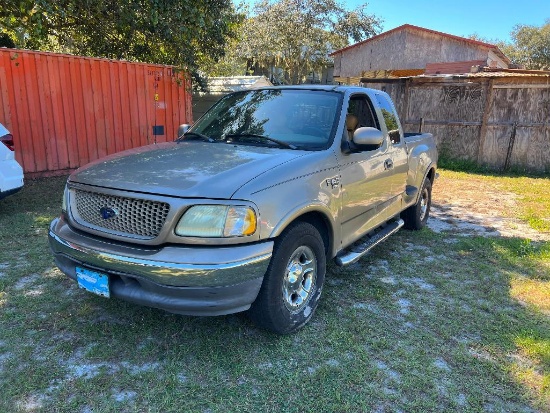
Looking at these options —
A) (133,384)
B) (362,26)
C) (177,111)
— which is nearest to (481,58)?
(362,26)

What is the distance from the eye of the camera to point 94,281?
2.76 metres

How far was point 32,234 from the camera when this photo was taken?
5.27 meters

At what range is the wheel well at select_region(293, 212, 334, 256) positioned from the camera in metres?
3.21

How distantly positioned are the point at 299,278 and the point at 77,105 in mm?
7707

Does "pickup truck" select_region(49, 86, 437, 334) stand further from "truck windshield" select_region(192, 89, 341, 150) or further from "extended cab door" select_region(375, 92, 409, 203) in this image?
"extended cab door" select_region(375, 92, 409, 203)

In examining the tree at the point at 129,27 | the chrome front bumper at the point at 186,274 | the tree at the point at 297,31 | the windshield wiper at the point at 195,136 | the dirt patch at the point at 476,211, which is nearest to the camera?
the chrome front bumper at the point at 186,274

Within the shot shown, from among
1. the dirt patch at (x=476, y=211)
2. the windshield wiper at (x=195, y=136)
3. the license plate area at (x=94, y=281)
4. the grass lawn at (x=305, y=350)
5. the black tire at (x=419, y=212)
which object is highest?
the windshield wiper at (x=195, y=136)

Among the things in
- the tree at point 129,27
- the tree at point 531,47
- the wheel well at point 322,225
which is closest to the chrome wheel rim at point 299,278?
the wheel well at point 322,225

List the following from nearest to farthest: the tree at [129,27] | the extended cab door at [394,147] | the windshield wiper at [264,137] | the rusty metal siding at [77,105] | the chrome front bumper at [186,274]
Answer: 1. the chrome front bumper at [186,274]
2. the windshield wiper at [264,137]
3. the extended cab door at [394,147]
4. the tree at [129,27]
5. the rusty metal siding at [77,105]

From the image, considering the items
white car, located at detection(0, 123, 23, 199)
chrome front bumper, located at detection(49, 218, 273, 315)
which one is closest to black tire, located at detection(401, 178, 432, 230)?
chrome front bumper, located at detection(49, 218, 273, 315)

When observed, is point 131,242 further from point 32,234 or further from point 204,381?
point 32,234

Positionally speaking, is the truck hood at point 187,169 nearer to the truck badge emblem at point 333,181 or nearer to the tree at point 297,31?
the truck badge emblem at point 333,181

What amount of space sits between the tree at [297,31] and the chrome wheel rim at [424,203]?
964 inches

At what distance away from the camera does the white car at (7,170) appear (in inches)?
213
